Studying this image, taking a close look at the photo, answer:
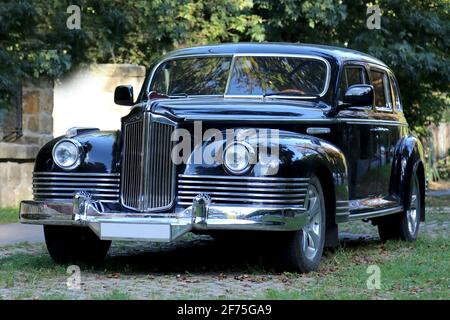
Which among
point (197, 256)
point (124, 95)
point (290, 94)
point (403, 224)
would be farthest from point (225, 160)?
point (403, 224)

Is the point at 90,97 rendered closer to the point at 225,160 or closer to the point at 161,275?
the point at 161,275

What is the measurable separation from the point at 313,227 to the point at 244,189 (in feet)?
2.98

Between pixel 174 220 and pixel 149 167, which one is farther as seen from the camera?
pixel 149 167

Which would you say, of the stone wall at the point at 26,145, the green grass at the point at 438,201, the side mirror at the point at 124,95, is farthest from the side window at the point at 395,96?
the green grass at the point at 438,201

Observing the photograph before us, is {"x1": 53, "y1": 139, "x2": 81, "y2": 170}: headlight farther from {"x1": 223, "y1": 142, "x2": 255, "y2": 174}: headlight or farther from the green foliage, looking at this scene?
the green foliage

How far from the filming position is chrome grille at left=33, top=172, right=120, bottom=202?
7832 mm

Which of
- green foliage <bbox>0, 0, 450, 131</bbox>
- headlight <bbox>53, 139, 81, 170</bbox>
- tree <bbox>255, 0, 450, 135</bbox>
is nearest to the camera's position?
headlight <bbox>53, 139, 81, 170</bbox>

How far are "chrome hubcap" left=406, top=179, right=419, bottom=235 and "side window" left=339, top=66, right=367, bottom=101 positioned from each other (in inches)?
60.7

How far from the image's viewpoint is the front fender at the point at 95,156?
25.9ft

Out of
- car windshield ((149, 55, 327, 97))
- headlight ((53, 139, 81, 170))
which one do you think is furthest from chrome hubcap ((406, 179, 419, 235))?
headlight ((53, 139, 81, 170))

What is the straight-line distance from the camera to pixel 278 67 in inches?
352

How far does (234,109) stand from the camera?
8.01 m

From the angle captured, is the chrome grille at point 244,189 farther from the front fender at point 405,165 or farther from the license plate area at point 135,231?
the front fender at point 405,165

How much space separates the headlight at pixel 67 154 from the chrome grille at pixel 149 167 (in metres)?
0.44
